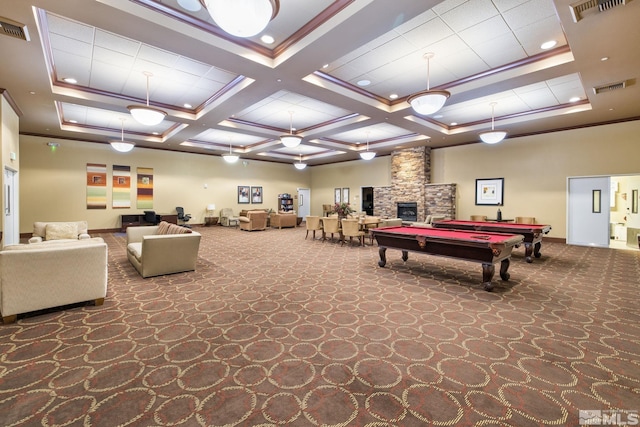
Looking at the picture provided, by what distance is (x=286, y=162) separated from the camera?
54.6 ft

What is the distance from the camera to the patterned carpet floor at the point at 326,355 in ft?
6.14

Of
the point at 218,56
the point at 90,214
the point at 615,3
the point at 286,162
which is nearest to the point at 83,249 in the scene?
the point at 218,56

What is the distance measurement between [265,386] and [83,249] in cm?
289

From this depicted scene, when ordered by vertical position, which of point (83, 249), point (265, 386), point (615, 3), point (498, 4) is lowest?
point (265, 386)

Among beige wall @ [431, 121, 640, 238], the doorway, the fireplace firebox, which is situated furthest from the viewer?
the doorway

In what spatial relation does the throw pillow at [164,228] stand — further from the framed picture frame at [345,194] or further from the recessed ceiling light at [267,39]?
the framed picture frame at [345,194]

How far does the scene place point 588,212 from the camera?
8.48m

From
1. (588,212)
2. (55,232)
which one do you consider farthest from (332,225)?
(588,212)

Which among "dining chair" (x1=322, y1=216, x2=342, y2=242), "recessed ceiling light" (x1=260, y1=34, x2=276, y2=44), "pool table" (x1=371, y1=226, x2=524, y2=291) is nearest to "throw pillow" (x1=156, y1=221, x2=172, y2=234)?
"recessed ceiling light" (x1=260, y1=34, x2=276, y2=44)

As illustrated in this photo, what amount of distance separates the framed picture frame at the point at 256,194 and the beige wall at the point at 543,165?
9.70 meters

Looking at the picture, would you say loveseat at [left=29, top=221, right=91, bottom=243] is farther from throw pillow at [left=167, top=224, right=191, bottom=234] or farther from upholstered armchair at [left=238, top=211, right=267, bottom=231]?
upholstered armchair at [left=238, top=211, right=267, bottom=231]

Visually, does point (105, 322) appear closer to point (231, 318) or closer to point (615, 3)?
point (231, 318)

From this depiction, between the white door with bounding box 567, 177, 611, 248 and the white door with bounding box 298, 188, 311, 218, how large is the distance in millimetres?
12657

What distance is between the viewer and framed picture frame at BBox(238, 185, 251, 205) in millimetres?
15166
